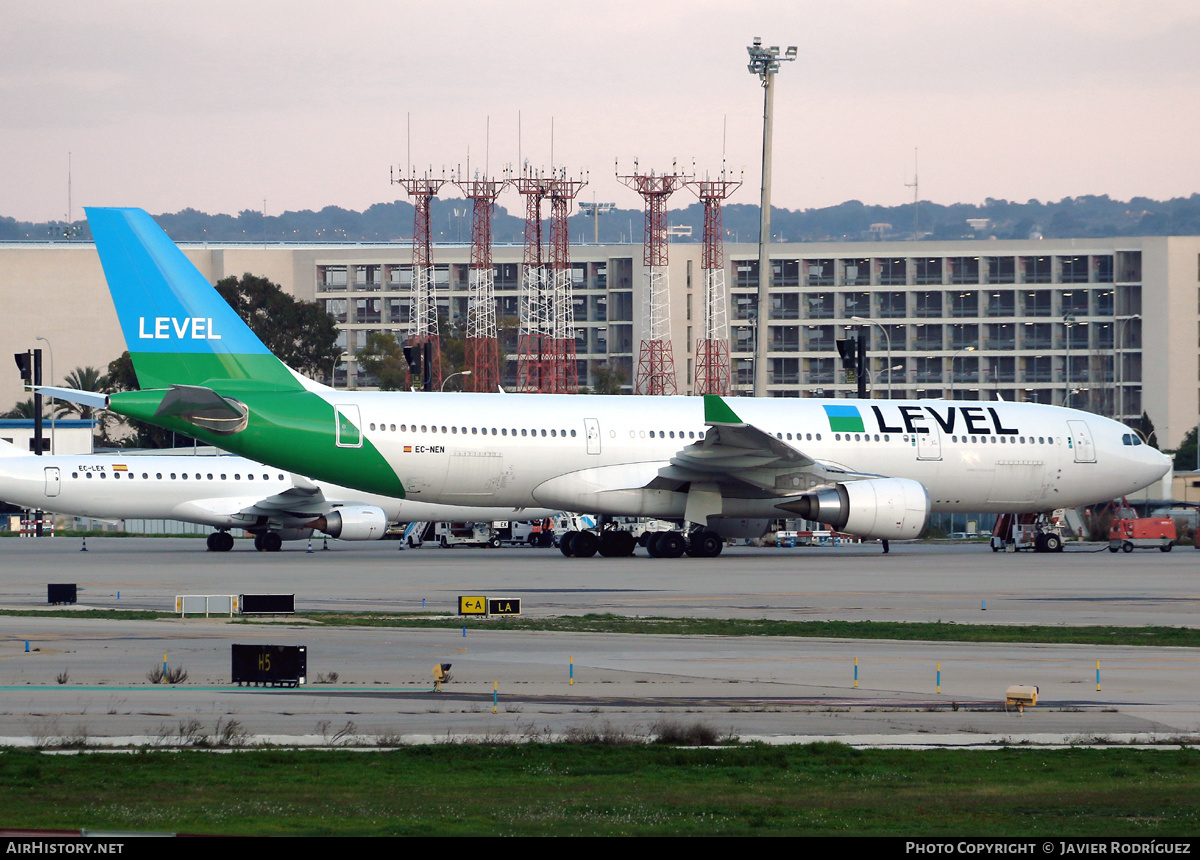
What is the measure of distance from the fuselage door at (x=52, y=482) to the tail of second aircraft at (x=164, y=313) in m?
11.5

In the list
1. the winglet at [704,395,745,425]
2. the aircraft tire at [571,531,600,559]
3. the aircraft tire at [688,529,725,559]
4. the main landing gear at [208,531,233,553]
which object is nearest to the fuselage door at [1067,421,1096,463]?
the aircraft tire at [688,529,725,559]

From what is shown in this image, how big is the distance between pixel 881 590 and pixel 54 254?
11115 centimetres

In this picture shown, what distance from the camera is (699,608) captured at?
2505cm

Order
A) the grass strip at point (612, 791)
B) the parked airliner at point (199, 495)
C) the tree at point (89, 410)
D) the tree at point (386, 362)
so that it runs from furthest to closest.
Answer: the tree at point (386, 362) → the tree at point (89, 410) → the parked airliner at point (199, 495) → the grass strip at point (612, 791)

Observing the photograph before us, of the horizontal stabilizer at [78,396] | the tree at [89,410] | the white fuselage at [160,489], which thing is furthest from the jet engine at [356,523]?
the tree at [89,410]

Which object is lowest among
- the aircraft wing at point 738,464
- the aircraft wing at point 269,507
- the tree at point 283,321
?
the aircraft wing at point 269,507

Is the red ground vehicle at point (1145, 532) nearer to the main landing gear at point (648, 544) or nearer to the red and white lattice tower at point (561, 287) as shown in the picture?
the main landing gear at point (648, 544)

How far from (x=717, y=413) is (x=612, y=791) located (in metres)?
28.6

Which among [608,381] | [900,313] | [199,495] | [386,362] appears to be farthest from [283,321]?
[199,495]

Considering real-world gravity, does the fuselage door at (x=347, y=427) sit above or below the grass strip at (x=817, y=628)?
above

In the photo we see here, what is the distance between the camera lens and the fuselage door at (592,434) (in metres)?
39.9

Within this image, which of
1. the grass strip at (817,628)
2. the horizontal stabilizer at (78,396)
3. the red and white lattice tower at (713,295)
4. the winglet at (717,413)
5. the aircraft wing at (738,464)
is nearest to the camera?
the grass strip at (817,628)

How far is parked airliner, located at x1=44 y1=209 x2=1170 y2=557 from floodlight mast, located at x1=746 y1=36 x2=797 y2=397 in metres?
18.7

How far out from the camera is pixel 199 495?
4928 centimetres
